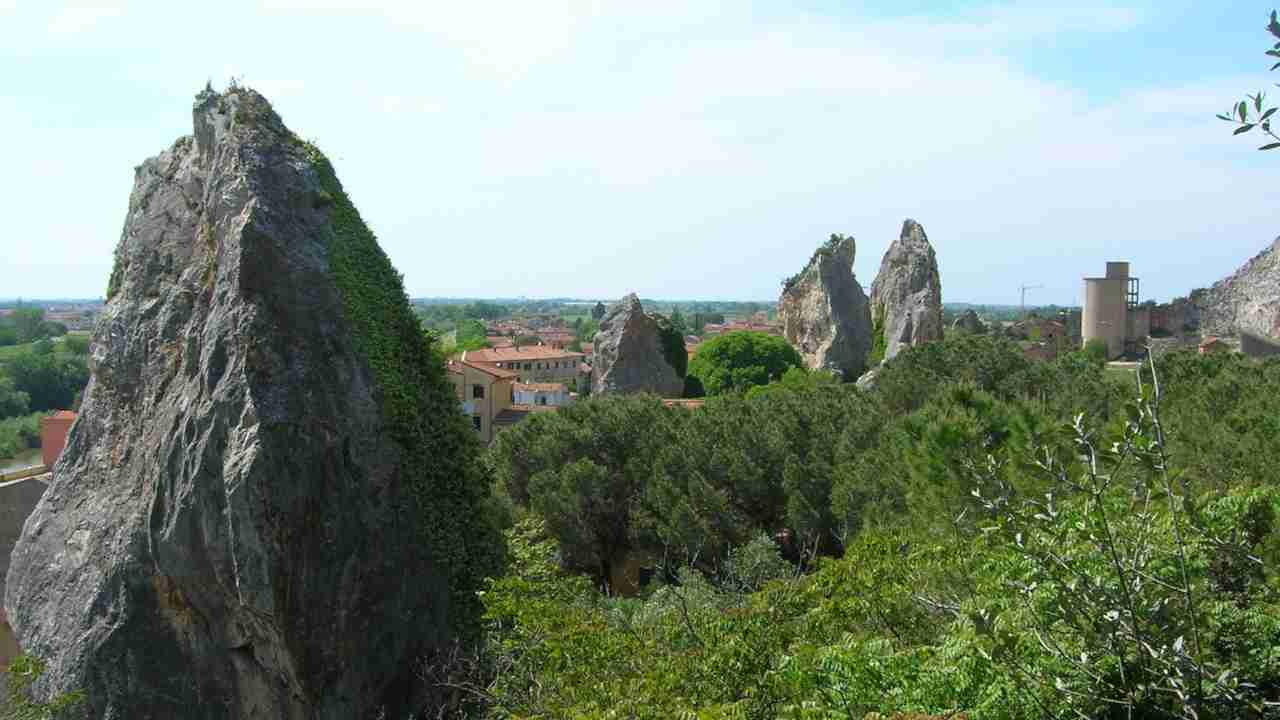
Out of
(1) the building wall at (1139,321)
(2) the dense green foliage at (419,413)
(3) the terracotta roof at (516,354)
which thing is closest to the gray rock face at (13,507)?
(2) the dense green foliage at (419,413)

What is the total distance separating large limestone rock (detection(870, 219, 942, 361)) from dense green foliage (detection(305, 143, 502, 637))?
32732 millimetres

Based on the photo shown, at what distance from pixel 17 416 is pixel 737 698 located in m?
65.2

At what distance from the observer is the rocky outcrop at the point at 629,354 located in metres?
41.6

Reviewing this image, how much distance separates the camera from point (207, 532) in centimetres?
1091

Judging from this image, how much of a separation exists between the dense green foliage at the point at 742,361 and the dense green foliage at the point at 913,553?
32.5 metres

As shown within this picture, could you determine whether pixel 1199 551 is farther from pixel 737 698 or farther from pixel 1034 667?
pixel 737 698

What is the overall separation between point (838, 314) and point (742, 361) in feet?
18.9

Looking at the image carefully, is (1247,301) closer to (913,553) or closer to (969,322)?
(969,322)

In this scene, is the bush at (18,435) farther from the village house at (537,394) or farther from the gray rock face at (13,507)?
the gray rock face at (13,507)

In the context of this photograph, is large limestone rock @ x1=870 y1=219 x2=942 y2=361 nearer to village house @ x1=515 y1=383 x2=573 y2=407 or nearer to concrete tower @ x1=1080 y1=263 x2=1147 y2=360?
concrete tower @ x1=1080 y1=263 x2=1147 y2=360

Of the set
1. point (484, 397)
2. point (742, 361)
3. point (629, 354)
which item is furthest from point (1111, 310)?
point (484, 397)

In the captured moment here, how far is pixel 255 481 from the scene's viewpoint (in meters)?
10.5

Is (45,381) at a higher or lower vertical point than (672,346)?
lower

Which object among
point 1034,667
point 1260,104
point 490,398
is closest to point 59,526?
point 1034,667
